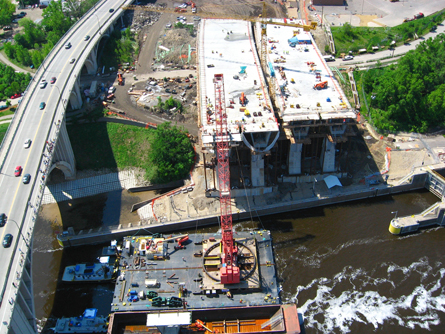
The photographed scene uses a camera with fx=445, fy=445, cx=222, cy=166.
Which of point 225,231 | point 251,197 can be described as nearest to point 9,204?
point 225,231

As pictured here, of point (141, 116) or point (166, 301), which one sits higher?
point (141, 116)

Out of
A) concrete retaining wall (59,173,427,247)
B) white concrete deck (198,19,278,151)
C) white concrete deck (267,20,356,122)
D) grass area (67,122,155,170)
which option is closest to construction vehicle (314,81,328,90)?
white concrete deck (267,20,356,122)

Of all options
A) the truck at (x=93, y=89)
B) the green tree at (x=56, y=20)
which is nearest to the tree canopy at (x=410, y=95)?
the truck at (x=93, y=89)

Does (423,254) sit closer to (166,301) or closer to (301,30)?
(166,301)

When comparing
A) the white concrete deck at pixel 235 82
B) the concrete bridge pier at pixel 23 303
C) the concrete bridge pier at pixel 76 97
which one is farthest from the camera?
the concrete bridge pier at pixel 76 97

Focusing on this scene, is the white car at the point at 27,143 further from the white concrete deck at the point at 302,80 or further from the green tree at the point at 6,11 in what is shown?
the green tree at the point at 6,11

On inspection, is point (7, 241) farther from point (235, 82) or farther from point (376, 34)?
point (376, 34)

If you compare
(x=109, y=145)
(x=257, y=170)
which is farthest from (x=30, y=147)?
(x=257, y=170)
